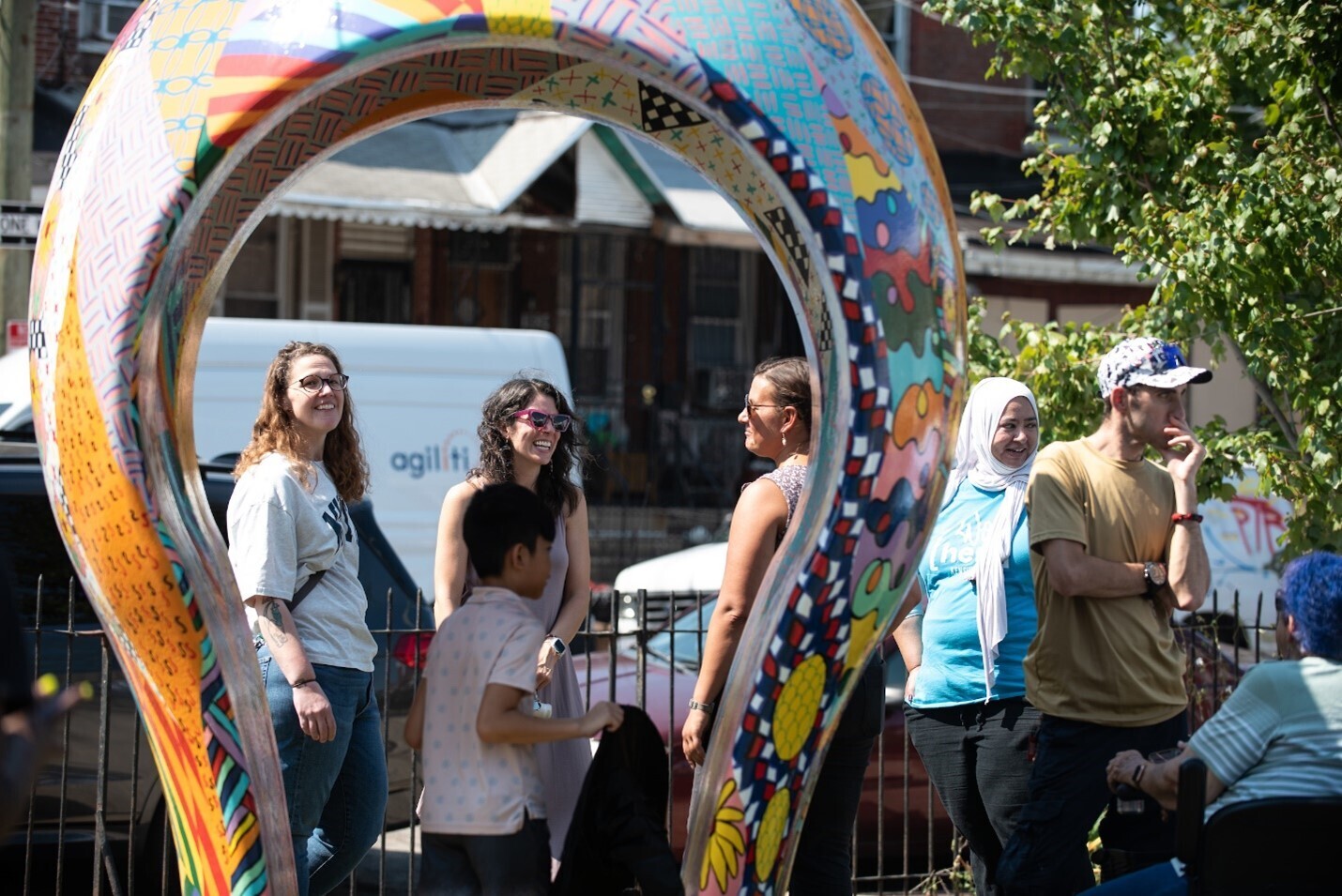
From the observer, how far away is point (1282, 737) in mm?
3531

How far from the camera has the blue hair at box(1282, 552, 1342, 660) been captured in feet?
11.7

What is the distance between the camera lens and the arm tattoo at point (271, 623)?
13.1 ft

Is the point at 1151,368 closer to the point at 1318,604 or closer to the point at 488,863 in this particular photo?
the point at 1318,604

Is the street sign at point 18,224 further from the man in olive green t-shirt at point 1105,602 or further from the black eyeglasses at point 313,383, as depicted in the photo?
the man in olive green t-shirt at point 1105,602

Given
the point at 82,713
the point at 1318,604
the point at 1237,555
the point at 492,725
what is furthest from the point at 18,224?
the point at 1237,555

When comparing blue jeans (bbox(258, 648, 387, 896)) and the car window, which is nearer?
blue jeans (bbox(258, 648, 387, 896))

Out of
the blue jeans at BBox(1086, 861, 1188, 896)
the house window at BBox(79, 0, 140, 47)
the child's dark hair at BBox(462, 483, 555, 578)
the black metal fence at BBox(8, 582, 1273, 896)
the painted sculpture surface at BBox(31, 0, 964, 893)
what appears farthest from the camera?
the house window at BBox(79, 0, 140, 47)

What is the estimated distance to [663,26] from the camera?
3.13m

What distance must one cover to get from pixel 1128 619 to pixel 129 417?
253 cm

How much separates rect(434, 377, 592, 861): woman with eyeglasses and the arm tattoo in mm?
377

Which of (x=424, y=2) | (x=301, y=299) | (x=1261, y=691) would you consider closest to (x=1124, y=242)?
(x=1261, y=691)

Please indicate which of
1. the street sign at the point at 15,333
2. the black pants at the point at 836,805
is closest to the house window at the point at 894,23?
the street sign at the point at 15,333

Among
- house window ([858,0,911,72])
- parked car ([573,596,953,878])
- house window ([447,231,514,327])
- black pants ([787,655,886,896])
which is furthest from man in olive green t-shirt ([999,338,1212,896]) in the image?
house window ([858,0,911,72])

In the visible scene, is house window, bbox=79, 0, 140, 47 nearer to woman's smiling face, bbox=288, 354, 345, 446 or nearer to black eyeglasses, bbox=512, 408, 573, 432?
woman's smiling face, bbox=288, 354, 345, 446
